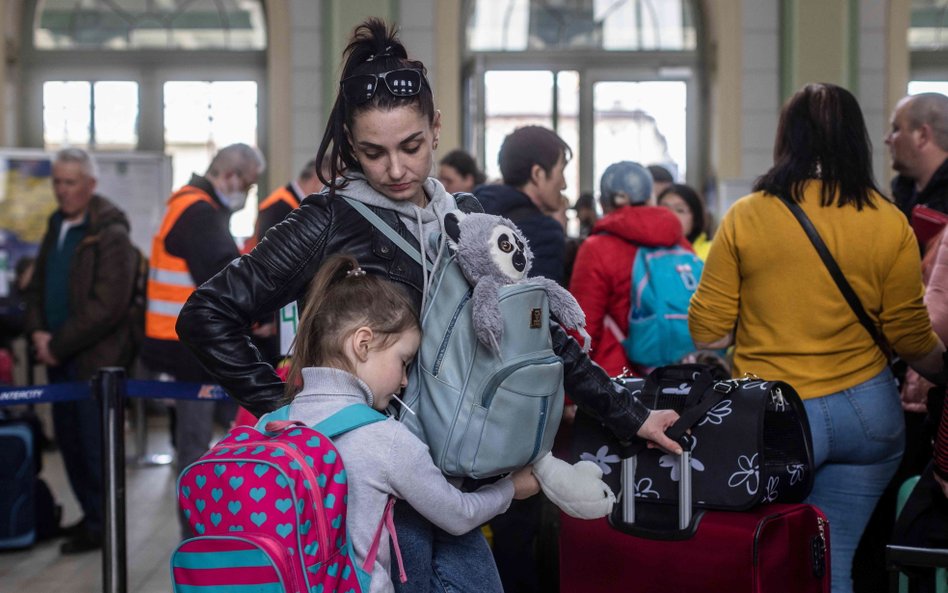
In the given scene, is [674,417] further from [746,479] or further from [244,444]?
[244,444]

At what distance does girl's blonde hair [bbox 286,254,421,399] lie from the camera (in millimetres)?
1980

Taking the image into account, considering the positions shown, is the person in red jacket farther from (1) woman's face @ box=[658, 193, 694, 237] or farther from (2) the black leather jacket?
(2) the black leather jacket

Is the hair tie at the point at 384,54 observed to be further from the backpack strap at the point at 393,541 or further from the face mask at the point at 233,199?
the face mask at the point at 233,199

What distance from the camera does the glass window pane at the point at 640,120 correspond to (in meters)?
10.1

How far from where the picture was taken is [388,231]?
2117mm

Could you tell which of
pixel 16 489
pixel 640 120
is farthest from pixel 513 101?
pixel 16 489

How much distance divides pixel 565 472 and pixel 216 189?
3347 millimetres

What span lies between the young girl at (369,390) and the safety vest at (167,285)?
3.04 m

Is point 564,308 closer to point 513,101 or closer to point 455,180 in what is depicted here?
point 455,180

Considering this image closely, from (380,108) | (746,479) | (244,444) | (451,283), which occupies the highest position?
(380,108)

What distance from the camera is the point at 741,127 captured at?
31.9 ft

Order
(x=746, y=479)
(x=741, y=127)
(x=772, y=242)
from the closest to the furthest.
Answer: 1. (x=746, y=479)
2. (x=772, y=242)
3. (x=741, y=127)

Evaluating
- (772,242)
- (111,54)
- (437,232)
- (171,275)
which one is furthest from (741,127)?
(437,232)

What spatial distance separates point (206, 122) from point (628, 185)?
7.05 m
